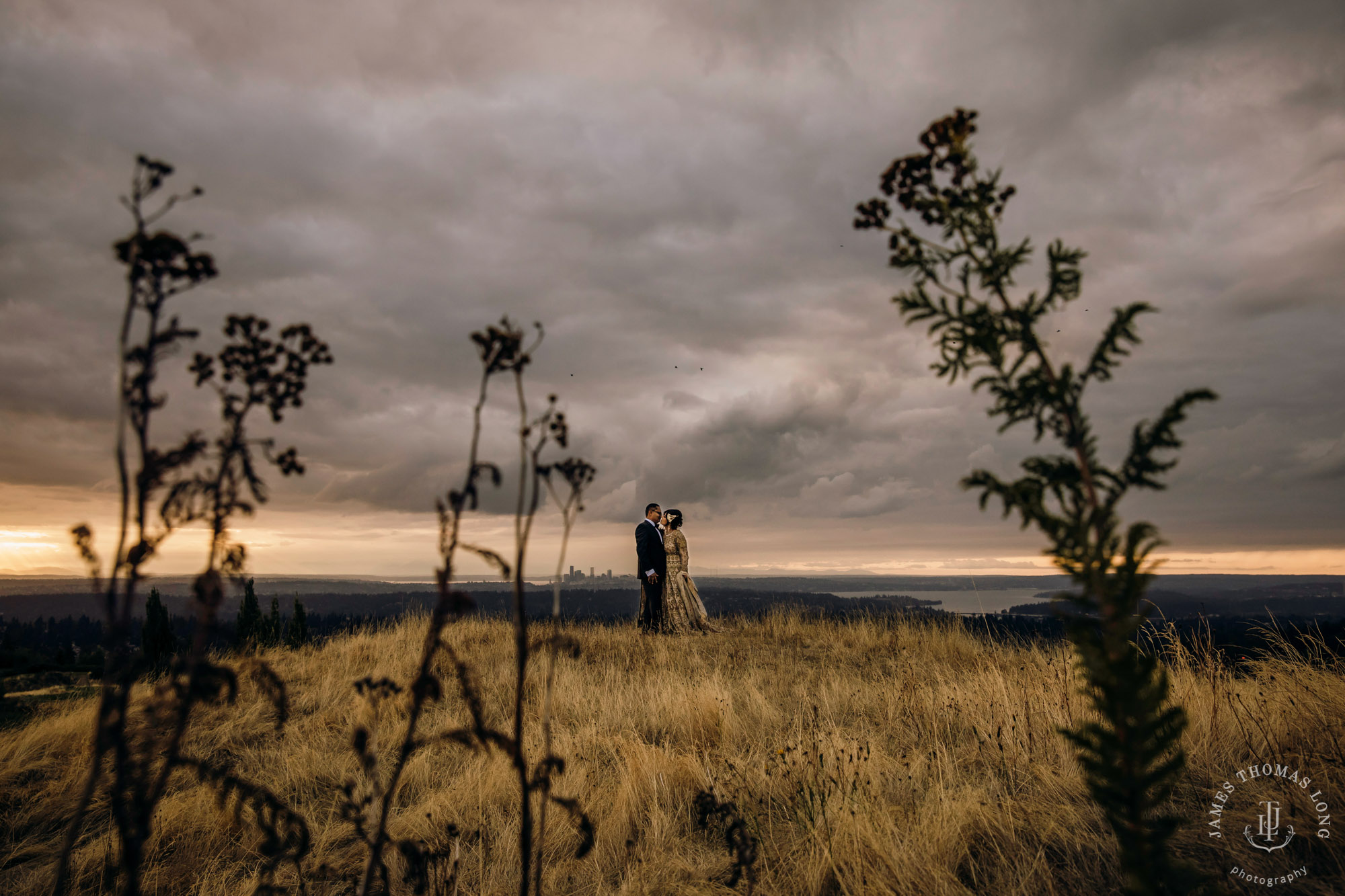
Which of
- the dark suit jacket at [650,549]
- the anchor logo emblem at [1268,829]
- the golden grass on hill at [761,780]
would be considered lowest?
the golden grass on hill at [761,780]

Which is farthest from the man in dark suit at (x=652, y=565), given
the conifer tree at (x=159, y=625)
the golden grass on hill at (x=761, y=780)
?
the conifer tree at (x=159, y=625)

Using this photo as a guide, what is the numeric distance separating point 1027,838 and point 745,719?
2.55 meters

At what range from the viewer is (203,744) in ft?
17.5

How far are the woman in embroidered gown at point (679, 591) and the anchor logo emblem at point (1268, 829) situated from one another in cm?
979

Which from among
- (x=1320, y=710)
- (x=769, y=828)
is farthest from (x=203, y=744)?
(x=1320, y=710)

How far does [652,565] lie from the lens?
1188 centimetres

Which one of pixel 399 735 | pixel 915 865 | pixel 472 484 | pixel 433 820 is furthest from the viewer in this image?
pixel 399 735

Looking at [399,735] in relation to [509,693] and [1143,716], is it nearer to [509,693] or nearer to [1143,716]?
[509,693]

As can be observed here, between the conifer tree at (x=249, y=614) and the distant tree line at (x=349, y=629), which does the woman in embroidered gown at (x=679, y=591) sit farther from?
the conifer tree at (x=249, y=614)

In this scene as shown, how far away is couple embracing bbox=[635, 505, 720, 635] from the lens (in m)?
11.9

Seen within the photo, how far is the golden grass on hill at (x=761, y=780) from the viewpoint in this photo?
2877 millimetres

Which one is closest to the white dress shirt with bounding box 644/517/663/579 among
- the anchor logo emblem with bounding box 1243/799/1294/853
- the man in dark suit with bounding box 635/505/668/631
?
the man in dark suit with bounding box 635/505/668/631

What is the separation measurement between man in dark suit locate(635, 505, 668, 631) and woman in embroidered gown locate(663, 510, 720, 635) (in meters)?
0.14

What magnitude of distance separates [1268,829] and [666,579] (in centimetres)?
991
